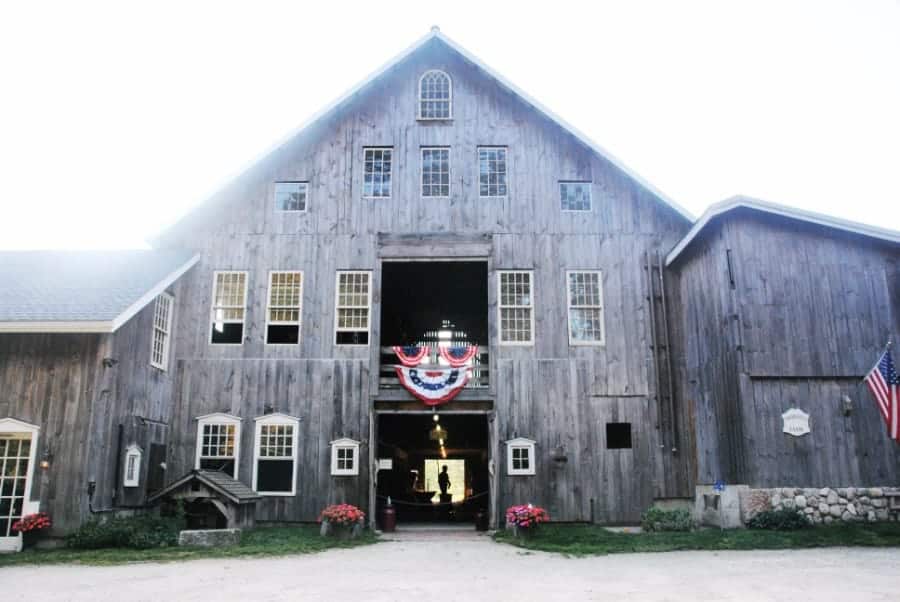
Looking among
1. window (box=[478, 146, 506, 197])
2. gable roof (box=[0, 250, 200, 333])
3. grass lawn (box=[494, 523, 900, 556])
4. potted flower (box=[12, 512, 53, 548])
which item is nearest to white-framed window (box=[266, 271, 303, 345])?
gable roof (box=[0, 250, 200, 333])

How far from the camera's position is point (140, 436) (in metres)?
18.6

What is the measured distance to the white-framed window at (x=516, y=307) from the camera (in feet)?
68.0

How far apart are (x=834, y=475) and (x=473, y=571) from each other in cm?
868

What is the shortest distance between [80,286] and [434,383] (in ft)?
28.6

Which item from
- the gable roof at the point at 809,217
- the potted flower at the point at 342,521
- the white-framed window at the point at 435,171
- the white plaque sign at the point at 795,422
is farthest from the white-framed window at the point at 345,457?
the gable roof at the point at 809,217

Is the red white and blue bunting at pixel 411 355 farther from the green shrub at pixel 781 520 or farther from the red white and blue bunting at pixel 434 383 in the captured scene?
the green shrub at pixel 781 520

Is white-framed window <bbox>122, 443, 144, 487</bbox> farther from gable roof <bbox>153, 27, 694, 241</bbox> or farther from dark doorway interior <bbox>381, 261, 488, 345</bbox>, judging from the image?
dark doorway interior <bbox>381, 261, 488, 345</bbox>

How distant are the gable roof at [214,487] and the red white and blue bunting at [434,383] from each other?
4.69m

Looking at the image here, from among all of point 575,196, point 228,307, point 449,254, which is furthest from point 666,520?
point 228,307

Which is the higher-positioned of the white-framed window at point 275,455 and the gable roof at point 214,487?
the white-framed window at point 275,455

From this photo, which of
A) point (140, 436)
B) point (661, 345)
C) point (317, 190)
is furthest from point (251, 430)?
point (661, 345)

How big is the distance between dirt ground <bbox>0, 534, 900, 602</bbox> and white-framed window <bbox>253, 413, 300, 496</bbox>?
16.9ft

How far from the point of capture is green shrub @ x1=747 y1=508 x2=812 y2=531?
52.5 feet

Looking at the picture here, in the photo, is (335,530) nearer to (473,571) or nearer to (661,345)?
(473,571)
